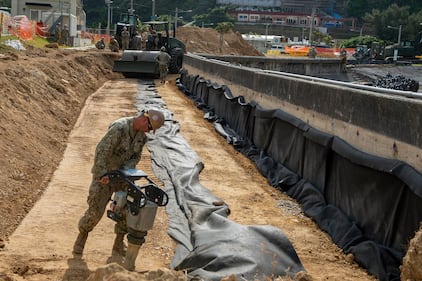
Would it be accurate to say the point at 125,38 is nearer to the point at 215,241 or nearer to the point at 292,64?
the point at 292,64

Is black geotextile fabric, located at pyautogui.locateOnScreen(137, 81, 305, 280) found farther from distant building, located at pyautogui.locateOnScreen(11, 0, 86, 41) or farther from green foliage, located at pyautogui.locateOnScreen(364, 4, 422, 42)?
green foliage, located at pyautogui.locateOnScreen(364, 4, 422, 42)

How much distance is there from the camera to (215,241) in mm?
6535

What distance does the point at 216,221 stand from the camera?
24.1 feet

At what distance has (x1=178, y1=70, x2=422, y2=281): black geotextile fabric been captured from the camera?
21.8ft

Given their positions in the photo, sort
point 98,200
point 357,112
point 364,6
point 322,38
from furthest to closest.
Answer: point 364,6 < point 322,38 < point 357,112 < point 98,200

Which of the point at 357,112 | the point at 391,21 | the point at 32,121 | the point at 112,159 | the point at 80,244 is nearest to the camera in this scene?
the point at 112,159

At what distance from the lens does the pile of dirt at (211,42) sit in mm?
56906

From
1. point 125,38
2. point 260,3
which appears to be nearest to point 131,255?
point 125,38

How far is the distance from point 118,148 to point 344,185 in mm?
3538

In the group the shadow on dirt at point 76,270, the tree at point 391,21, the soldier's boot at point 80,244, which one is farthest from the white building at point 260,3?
the shadow on dirt at point 76,270

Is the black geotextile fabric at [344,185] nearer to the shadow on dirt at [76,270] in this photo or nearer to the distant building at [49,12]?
the shadow on dirt at [76,270]

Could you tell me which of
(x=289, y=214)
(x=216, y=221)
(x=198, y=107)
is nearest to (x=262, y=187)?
(x=289, y=214)

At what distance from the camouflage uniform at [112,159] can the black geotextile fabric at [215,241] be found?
0.95 meters

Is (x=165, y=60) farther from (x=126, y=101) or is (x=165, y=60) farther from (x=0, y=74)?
(x=0, y=74)
